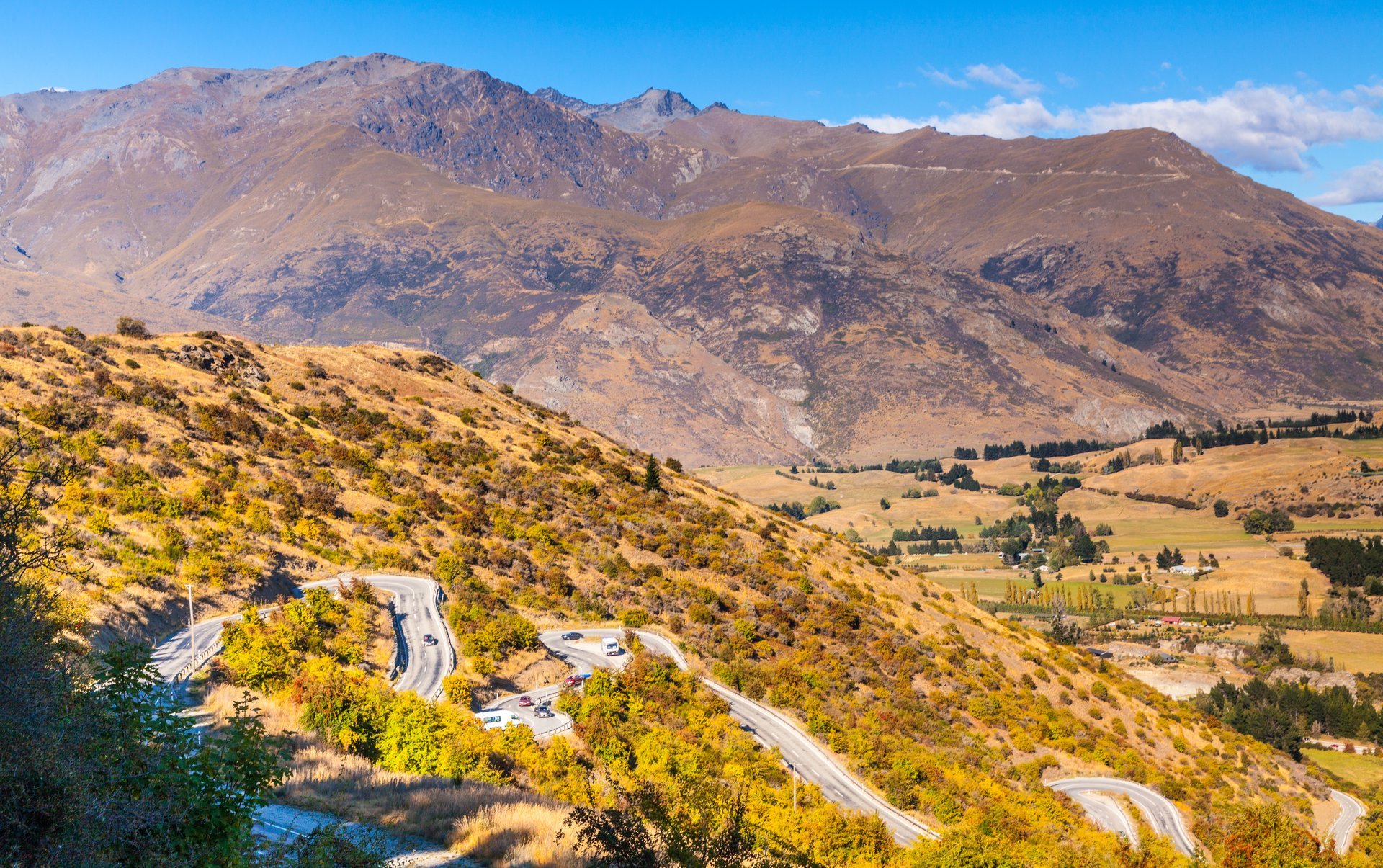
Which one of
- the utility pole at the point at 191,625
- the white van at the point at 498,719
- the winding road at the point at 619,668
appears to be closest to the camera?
the utility pole at the point at 191,625

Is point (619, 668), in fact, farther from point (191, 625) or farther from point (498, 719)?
point (191, 625)

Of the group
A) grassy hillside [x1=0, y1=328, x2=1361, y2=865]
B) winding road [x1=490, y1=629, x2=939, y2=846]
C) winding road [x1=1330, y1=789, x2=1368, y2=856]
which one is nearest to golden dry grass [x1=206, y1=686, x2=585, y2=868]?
grassy hillside [x1=0, y1=328, x2=1361, y2=865]

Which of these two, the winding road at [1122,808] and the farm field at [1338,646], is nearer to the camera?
the winding road at [1122,808]

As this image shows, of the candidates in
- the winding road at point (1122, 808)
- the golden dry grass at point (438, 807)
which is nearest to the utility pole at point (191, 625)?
the golden dry grass at point (438, 807)

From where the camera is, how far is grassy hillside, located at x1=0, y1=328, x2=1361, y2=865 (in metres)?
38.0

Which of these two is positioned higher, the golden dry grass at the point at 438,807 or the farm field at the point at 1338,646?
the golden dry grass at the point at 438,807

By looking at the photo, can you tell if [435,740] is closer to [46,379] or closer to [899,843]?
[899,843]

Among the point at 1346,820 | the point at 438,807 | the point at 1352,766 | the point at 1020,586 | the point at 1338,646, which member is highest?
the point at 438,807

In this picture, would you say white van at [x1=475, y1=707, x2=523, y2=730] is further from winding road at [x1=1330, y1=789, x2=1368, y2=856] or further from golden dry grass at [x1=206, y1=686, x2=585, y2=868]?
winding road at [x1=1330, y1=789, x2=1368, y2=856]

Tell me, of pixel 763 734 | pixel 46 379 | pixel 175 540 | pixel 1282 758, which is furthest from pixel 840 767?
pixel 1282 758

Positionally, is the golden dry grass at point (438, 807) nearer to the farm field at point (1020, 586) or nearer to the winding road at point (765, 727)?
A: the winding road at point (765, 727)

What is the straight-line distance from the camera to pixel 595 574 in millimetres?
57719

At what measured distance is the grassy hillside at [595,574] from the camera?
38.0 metres

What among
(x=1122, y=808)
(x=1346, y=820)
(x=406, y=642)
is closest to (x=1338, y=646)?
(x=1346, y=820)
